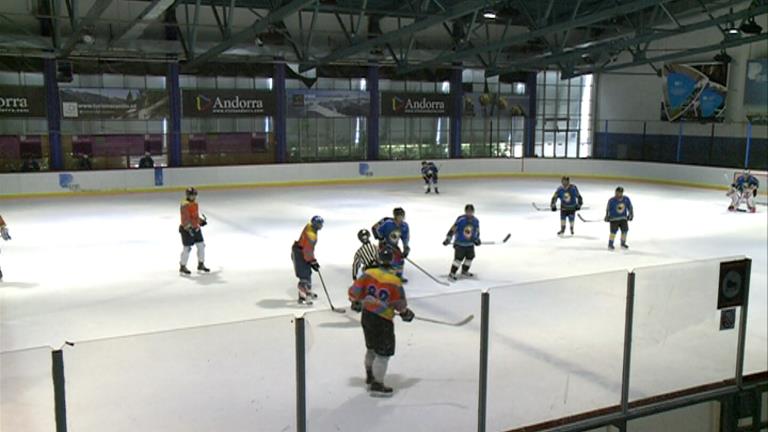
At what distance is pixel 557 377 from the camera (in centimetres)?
554

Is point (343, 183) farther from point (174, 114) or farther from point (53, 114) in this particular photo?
point (53, 114)

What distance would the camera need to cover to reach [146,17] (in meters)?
17.5

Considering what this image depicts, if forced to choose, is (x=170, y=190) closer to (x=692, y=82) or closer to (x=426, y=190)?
(x=426, y=190)

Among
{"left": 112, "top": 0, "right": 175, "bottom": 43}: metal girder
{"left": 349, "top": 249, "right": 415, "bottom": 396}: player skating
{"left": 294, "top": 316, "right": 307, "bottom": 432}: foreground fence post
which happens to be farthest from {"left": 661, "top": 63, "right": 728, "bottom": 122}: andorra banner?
{"left": 294, "top": 316, "right": 307, "bottom": 432}: foreground fence post

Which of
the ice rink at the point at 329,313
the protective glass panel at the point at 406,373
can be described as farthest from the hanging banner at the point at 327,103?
the protective glass panel at the point at 406,373

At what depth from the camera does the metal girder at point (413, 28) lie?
17556 millimetres

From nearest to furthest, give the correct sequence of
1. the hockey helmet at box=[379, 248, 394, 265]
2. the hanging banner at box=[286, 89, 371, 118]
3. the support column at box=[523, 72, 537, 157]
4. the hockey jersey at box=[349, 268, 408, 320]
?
the hockey jersey at box=[349, 268, 408, 320] < the hockey helmet at box=[379, 248, 394, 265] < the hanging banner at box=[286, 89, 371, 118] < the support column at box=[523, 72, 537, 157]

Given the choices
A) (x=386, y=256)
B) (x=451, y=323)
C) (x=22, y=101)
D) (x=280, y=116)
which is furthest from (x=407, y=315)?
(x=280, y=116)

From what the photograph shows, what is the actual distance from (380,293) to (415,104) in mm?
25789

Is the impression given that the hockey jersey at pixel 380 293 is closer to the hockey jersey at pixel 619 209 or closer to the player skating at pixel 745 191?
the hockey jersey at pixel 619 209

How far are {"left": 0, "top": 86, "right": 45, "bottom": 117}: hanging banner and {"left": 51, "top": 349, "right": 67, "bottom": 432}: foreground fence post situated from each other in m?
22.6

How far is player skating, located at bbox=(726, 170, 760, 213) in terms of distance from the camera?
20.1 meters

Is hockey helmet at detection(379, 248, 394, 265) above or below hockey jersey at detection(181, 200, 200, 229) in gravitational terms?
above

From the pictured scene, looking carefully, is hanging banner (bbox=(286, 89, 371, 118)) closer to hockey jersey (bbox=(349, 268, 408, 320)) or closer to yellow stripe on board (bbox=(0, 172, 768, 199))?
yellow stripe on board (bbox=(0, 172, 768, 199))
